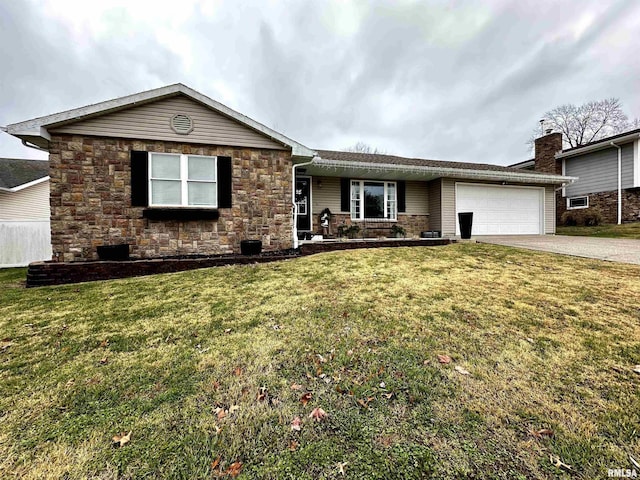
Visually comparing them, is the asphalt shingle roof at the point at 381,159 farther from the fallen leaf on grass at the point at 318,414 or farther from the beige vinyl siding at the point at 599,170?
the fallen leaf on grass at the point at 318,414

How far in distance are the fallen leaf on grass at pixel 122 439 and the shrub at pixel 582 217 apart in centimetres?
2116

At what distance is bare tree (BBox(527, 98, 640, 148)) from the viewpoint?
24422 millimetres

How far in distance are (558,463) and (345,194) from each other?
33.9 ft

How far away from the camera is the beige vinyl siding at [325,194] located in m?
11.1

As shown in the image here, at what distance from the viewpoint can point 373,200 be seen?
11.8 meters

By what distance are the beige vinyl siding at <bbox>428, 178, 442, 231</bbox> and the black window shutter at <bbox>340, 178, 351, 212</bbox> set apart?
13.0 ft

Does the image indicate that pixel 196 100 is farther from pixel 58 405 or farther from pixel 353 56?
pixel 353 56

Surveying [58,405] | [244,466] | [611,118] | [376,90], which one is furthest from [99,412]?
[611,118]

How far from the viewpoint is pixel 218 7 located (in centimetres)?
1060

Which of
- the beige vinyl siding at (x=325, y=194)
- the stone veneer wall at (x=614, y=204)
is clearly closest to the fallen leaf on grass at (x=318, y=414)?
the beige vinyl siding at (x=325, y=194)

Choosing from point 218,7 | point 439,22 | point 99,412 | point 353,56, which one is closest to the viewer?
point 99,412

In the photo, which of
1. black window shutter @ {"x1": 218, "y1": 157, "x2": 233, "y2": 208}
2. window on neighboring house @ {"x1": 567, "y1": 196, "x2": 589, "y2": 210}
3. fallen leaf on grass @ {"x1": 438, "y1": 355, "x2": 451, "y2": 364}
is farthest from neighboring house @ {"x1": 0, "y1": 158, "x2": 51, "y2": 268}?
window on neighboring house @ {"x1": 567, "y1": 196, "x2": 589, "y2": 210}

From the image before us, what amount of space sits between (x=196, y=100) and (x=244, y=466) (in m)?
8.61

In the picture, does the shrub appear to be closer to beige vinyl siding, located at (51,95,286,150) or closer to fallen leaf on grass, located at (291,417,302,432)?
beige vinyl siding, located at (51,95,286,150)
